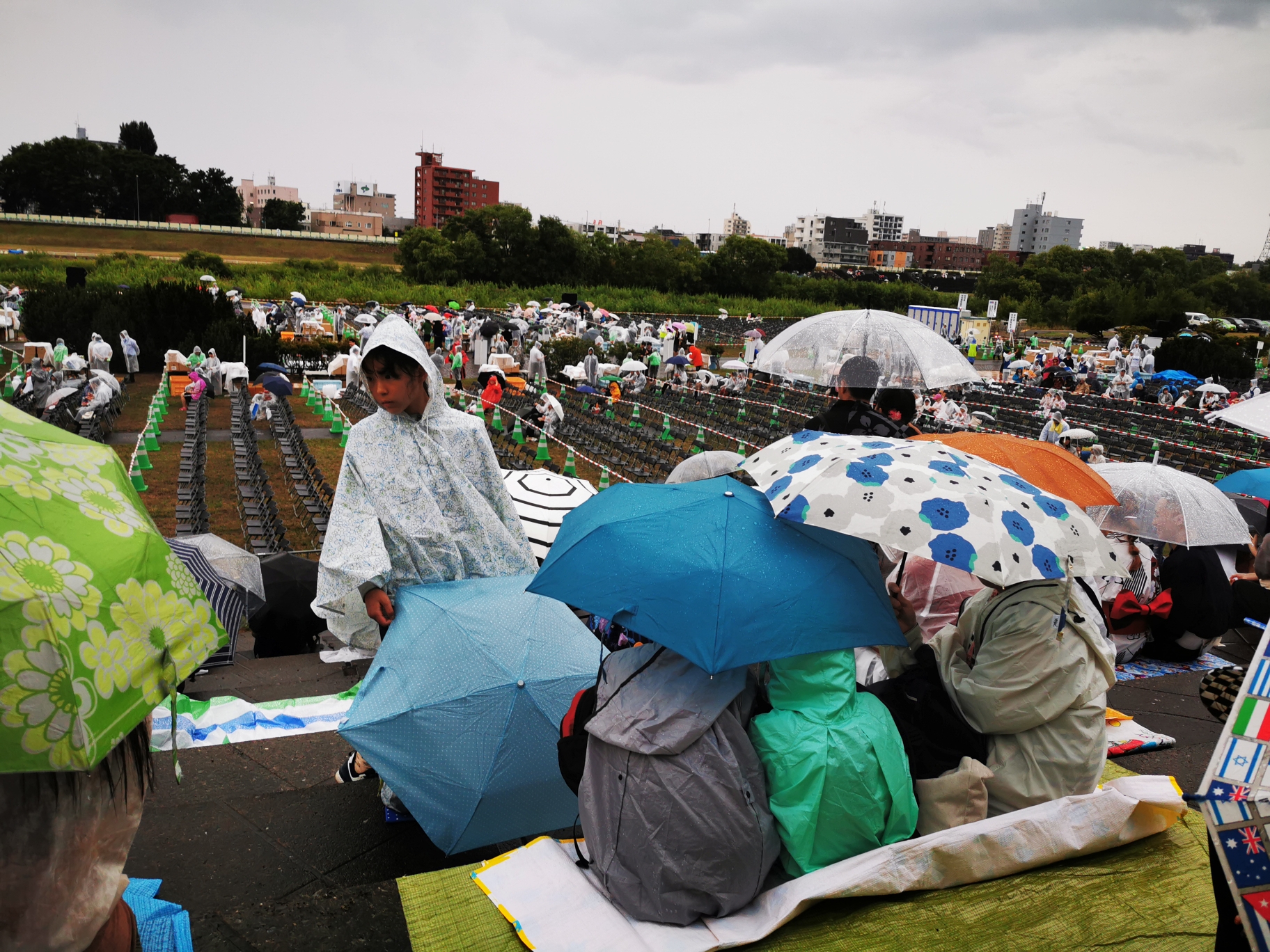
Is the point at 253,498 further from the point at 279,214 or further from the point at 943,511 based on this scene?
the point at 279,214

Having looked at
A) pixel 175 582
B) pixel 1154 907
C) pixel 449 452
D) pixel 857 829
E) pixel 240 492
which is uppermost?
pixel 175 582

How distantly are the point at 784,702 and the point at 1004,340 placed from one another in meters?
51.0

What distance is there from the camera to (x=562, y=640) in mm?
3064

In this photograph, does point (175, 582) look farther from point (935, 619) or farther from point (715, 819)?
point (935, 619)

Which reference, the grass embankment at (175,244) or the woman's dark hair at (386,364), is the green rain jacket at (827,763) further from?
the grass embankment at (175,244)

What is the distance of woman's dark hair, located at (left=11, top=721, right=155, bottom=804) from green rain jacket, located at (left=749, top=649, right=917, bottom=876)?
4.99ft

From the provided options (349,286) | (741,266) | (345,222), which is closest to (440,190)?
(345,222)

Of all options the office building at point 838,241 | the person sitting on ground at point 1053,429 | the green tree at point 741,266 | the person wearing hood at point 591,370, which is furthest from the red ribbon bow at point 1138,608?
the office building at point 838,241

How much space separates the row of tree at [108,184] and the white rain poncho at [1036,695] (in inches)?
3149

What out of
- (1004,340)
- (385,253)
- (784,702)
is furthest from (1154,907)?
(385,253)

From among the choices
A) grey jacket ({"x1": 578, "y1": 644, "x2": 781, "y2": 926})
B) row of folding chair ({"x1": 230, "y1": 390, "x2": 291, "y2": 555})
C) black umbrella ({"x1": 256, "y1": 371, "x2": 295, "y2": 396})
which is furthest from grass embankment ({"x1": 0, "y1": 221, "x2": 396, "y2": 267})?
grey jacket ({"x1": 578, "y1": 644, "x2": 781, "y2": 926})

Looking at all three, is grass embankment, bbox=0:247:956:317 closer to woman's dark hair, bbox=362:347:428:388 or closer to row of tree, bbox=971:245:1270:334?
row of tree, bbox=971:245:1270:334

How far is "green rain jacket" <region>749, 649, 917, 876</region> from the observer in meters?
2.42

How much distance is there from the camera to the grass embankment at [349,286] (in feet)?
144
